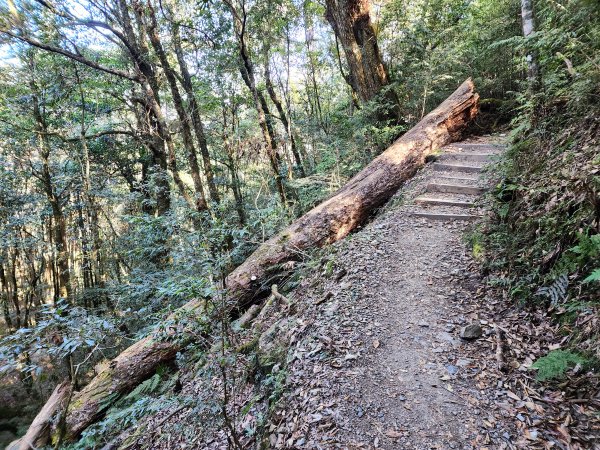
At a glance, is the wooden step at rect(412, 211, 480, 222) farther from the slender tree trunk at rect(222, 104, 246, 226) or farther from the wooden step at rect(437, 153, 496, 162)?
the slender tree trunk at rect(222, 104, 246, 226)

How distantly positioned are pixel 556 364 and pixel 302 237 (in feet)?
13.1

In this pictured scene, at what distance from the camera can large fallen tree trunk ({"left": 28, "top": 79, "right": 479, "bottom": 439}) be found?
4.57 m

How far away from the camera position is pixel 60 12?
656 cm

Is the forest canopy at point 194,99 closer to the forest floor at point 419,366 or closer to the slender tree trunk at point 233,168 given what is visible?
the slender tree trunk at point 233,168

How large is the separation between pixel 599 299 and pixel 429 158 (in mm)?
5385

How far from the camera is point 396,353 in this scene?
2992mm

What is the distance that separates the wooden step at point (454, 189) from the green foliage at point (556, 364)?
148 inches

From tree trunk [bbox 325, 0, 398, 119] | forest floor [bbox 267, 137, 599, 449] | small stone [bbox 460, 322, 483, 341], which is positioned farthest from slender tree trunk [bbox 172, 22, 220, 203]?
small stone [bbox 460, 322, 483, 341]

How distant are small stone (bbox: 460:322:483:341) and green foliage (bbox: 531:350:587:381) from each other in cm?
61

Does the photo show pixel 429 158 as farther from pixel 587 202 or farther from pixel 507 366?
pixel 507 366

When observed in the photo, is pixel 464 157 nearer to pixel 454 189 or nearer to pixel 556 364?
pixel 454 189

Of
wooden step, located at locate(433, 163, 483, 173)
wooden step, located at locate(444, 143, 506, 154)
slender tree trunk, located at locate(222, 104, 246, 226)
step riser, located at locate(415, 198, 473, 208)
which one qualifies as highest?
slender tree trunk, located at locate(222, 104, 246, 226)

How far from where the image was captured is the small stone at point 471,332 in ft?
9.73

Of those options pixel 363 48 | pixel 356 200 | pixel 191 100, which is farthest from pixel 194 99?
pixel 356 200
